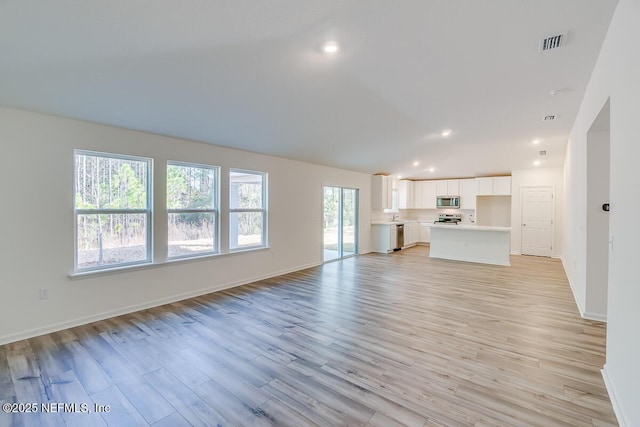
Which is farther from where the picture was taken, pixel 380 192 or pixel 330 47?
pixel 380 192

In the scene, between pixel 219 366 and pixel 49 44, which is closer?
pixel 49 44

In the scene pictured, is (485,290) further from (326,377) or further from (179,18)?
(179,18)

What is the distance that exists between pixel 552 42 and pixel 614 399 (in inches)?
109

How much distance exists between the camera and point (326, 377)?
2373 mm

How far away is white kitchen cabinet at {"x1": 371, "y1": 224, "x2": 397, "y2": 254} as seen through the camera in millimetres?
8867

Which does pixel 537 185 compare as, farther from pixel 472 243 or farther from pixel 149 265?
pixel 149 265

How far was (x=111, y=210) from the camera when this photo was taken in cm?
374

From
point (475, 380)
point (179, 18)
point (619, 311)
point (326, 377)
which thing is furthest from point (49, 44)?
point (619, 311)

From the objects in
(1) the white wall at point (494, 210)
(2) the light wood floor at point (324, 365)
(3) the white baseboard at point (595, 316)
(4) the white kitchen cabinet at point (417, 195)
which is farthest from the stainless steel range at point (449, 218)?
(3) the white baseboard at point (595, 316)

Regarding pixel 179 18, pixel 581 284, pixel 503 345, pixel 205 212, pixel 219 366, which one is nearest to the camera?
pixel 179 18

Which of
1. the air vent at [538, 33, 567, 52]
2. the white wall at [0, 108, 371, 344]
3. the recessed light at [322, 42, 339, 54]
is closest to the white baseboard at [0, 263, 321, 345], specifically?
the white wall at [0, 108, 371, 344]

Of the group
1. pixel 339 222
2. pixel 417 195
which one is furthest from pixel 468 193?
pixel 339 222

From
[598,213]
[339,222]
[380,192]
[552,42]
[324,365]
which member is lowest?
[324,365]

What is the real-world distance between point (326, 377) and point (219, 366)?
0.94 m
